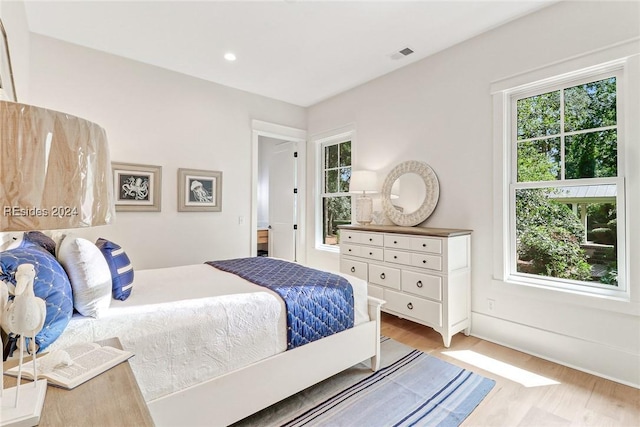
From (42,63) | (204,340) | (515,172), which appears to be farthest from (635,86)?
(42,63)

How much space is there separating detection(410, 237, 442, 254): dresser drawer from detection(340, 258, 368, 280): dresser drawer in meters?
0.65

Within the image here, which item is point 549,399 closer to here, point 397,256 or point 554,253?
point 554,253

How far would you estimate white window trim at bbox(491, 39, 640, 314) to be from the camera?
81.2 inches

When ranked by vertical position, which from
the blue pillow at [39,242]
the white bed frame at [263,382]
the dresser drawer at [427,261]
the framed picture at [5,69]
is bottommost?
the white bed frame at [263,382]

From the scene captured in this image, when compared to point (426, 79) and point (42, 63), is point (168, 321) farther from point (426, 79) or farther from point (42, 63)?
point (426, 79)

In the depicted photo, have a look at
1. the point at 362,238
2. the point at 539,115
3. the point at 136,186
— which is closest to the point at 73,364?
the point at 362,238

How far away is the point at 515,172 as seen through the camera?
2.67m

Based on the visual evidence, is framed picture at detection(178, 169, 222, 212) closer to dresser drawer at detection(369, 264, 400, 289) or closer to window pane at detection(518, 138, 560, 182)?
dresser drawer at detection(369, 264, 400, 289)

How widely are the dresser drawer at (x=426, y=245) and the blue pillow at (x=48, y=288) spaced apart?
7.91 feet

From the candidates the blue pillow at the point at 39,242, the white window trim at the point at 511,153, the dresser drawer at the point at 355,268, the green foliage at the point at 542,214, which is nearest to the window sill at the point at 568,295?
the white window trim at the point at 511,153

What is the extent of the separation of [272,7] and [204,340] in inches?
97.0

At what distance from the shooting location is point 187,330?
4.66ft

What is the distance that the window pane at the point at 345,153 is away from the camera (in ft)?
14.0

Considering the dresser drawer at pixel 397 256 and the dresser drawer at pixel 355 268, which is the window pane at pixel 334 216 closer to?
the dresser drawer at pixel 355 268
